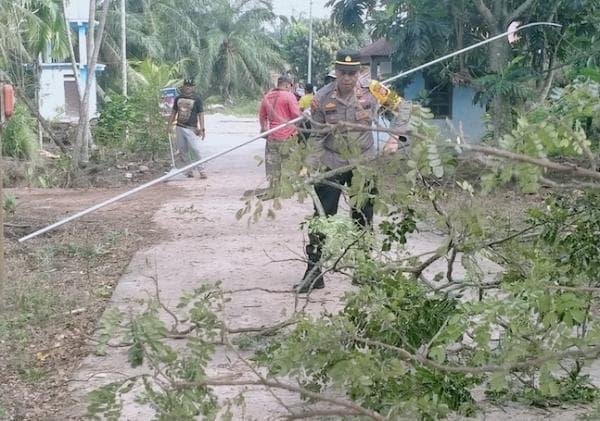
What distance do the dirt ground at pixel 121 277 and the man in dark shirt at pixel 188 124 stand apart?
182cm

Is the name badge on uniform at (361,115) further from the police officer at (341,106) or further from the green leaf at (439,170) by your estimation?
the green leaf at (439,170)

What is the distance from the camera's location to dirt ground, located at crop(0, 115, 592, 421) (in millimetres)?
4852

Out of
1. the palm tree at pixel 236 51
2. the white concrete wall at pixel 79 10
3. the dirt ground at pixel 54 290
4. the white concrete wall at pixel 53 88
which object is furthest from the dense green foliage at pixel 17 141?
Answer: the palm tree at pixel 236 51

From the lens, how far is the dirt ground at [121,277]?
4852 mm

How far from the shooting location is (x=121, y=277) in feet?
24.2

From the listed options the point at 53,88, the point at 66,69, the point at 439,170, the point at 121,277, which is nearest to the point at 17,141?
the point at 121,277

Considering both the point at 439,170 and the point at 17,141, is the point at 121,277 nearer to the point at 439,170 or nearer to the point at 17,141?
the point at 439,170

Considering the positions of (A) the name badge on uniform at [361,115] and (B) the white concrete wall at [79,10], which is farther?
(B) the white concrete wall at [79,10]

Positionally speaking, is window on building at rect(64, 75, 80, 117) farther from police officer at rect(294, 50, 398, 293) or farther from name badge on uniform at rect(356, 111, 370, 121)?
name badge on uniform at rect(356, 111, 370, 121)

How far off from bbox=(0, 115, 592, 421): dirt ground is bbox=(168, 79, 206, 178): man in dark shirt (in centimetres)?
182

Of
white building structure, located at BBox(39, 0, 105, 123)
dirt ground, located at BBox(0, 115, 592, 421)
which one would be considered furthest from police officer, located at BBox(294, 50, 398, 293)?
white building structure, located at BBox(39, 0, 105, 123)

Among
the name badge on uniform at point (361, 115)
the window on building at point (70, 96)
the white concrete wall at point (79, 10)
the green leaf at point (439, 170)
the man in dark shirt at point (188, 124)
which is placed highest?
the white concrete wall at point (79, 10)

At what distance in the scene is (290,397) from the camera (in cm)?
456

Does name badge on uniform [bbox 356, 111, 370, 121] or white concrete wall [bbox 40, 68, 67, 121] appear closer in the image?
name badge on uniform [bbox 356, 111, 370, 121]
